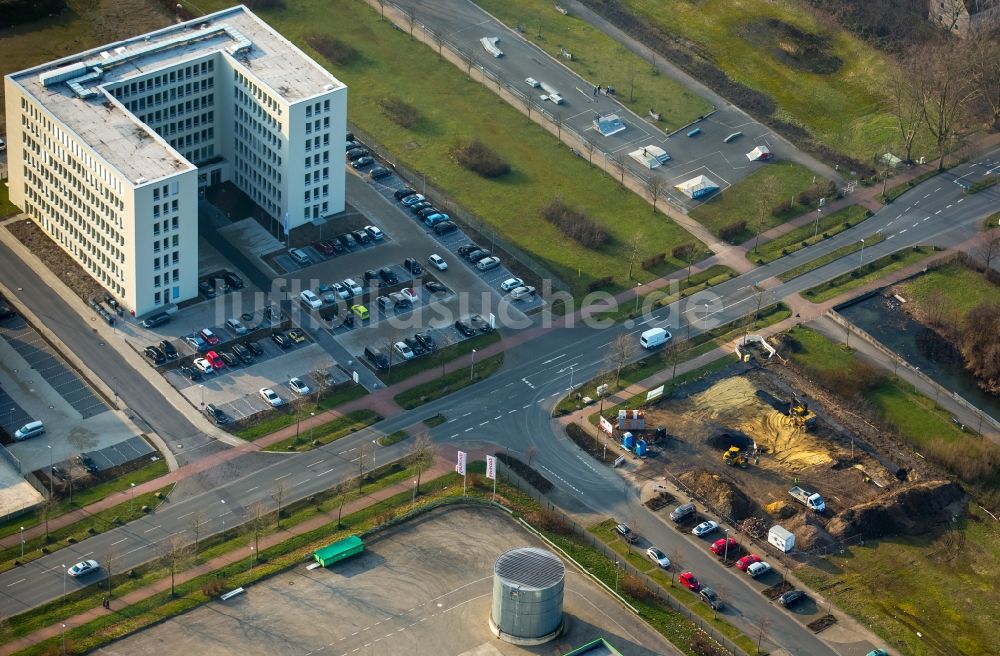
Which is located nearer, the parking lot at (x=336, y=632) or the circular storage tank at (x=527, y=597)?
the parking lot at (x=336, y=632)

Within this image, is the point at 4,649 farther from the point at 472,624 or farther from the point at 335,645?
the point at 472,624

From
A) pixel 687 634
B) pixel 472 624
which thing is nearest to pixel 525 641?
pixel 472 624

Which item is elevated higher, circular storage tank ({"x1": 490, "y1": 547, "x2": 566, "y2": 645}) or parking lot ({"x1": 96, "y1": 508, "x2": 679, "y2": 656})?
circular storage tank ({"x1": 490, "y1": 547, "x2": 566, "y2": 645})

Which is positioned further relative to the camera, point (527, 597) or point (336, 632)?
point (336, 632)

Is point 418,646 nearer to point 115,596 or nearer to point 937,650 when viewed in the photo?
point 115,596

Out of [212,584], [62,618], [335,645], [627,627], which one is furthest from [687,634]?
[62,618]

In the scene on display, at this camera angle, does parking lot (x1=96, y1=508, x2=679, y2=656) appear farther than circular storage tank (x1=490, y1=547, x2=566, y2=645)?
No

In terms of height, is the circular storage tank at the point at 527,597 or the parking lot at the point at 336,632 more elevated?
the circular storage tank at the point at 527,597
